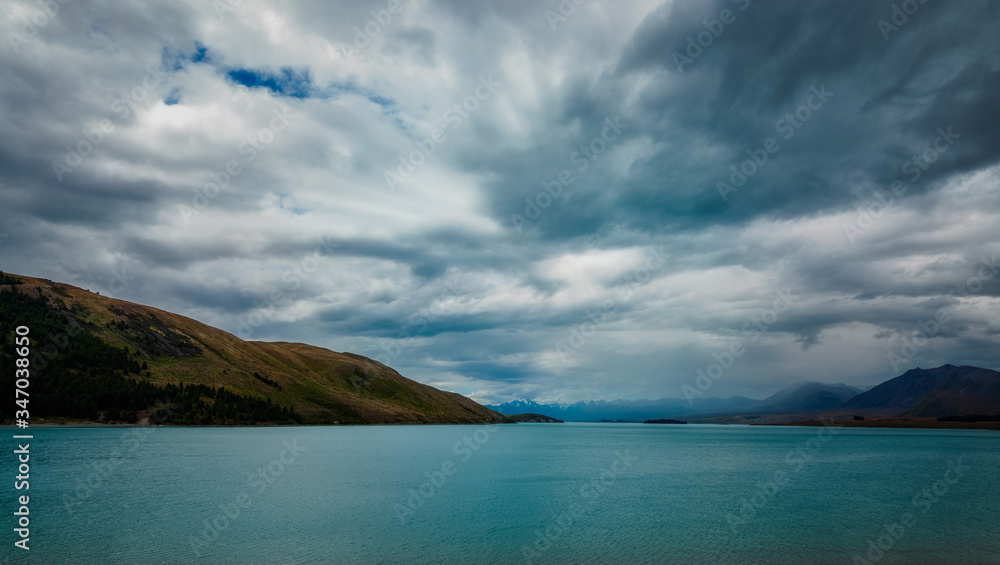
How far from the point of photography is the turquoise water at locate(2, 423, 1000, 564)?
33.0 meters

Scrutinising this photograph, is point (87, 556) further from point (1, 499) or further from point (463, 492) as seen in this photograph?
point (463, 492)

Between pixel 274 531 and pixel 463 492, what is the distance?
25.0 m

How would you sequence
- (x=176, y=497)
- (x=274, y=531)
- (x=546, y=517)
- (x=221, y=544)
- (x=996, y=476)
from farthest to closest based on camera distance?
1. (x=996, y=476)
2. (x=176, y=497)
3. (x=546, y=517)
4. (x=274, y=531)
5. (x=221, y=544)

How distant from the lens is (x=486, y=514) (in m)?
46.1

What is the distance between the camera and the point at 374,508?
156 feet

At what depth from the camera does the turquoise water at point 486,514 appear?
32969mm

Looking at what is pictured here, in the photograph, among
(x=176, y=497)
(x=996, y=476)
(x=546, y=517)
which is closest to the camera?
(x=546, y=517)

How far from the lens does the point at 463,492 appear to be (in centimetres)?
5850

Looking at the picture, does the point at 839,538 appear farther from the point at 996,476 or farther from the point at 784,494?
the point at 996,476

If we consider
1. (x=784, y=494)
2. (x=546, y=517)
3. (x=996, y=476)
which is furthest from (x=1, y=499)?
(x=996, y=476)

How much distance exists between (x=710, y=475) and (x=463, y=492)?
42029 millimetres

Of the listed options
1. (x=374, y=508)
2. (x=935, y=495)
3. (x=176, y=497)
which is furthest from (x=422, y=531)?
(x=935, y=495)

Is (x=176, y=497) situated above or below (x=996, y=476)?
above

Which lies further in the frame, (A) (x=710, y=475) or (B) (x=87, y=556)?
(A) (x=710, y=475)
